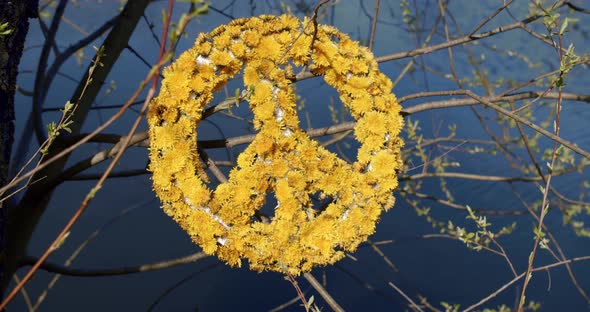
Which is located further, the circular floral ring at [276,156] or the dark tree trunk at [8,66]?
the dark tree trunk at [8,66]

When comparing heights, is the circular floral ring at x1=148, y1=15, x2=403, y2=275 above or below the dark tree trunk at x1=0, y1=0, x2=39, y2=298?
below

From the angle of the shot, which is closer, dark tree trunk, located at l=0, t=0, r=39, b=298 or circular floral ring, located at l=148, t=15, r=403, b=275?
circular floral ring, located at l=148, t=15, r=403, b=275

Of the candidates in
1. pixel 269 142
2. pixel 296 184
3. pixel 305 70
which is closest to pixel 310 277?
pixel 296 184

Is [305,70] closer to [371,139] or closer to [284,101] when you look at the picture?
[284,101]

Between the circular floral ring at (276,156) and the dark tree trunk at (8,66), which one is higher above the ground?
the dark tree trunk at (8,66)
